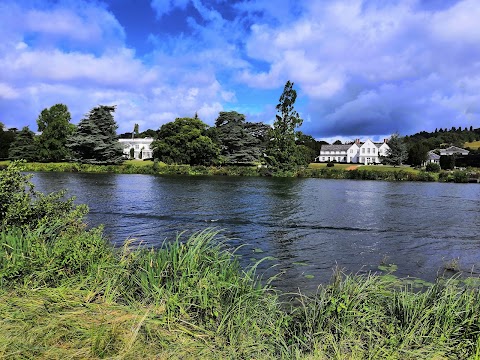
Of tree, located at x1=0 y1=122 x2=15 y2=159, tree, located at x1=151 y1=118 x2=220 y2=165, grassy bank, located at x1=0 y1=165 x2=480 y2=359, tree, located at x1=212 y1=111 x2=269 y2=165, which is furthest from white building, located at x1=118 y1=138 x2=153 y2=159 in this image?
grassy bank, located at x1=0 y1=165 x2=480 y2=359

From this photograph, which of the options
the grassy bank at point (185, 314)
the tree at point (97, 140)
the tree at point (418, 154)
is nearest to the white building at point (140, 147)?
the tree at point (97, 140)

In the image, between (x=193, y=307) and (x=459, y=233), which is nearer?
(x=193, y=307)

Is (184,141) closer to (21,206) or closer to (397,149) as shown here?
(397,149)

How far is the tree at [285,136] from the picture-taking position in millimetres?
72375

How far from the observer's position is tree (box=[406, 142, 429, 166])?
95.3 metres

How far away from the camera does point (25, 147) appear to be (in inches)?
3204

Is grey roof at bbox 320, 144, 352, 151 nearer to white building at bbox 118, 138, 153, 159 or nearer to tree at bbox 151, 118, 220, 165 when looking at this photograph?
white building at bbox 118, 138, 153, 159

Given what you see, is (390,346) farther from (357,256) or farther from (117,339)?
(357,256)

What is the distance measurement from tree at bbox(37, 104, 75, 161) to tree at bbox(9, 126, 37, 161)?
2.24 m

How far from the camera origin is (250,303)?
5.22 meters

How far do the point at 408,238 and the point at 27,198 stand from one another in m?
16.3

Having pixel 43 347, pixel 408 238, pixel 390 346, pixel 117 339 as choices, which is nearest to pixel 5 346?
pixel 43 347

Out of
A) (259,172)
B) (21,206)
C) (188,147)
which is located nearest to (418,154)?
(259,172)

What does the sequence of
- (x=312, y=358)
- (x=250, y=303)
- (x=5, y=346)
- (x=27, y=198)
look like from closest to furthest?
(x=5, y=346) < (x=312, y=358) < (x=250, y=303) < (x=27, y=198)
